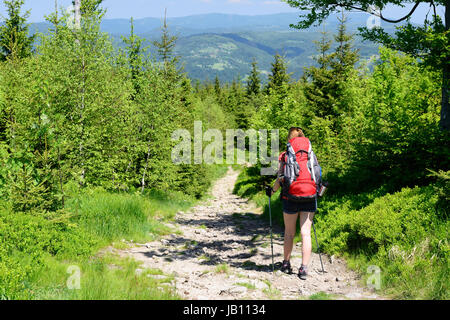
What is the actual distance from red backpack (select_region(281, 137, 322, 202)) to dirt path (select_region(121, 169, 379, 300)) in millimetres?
1542

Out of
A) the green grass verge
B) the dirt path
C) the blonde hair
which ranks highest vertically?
the blonde hair

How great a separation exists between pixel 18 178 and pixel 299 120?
498 inches

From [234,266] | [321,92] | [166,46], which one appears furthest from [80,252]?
[321,92]

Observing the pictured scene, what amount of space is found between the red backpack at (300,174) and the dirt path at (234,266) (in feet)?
5.06

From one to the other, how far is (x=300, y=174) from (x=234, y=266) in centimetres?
248

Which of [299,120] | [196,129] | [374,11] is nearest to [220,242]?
[374,11]

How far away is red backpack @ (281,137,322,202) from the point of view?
5.87 m

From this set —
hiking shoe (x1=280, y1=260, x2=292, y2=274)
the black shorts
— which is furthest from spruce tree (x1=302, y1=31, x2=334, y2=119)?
hiking shoe (x1=280, y1=260, x2=292, y2=274)

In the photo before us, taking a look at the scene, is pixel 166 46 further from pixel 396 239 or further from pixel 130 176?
pixel 396 239

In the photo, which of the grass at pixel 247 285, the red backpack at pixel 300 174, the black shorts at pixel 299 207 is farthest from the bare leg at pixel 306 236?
the grass at pixel 247 285

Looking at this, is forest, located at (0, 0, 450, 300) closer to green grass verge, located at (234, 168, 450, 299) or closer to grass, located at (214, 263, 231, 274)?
green grass verge, located at (234, 168, 450, 299)

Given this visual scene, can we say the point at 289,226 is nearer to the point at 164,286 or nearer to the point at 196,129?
the point at 164,286

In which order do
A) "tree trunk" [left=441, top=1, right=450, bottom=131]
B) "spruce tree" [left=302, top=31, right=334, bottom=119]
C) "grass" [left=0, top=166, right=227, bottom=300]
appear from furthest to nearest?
"spruce tree" [left=302, top=31, right=334, bottom=119], "tree trunk" [left=441, top=1, right=450, bottom=131], "grass" [left=0, top=166, right=227, bottom=300]

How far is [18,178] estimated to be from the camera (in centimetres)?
656
